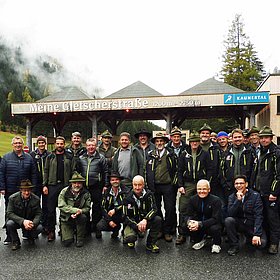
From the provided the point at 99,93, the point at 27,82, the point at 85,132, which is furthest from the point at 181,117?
the point at 99,93

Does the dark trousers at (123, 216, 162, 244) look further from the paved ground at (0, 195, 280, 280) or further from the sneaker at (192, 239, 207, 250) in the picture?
the sneaker at (192, 239, 207, 250)

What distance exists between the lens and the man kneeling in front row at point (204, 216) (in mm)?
4660

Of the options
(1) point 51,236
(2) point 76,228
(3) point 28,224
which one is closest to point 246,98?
(2) point 76,228

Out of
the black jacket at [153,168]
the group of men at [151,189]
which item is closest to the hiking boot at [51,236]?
the group of men at [151,189]

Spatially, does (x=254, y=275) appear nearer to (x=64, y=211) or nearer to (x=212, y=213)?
(x=212, y=213)

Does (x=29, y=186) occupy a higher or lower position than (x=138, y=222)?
higher

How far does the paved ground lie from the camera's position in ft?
12.7

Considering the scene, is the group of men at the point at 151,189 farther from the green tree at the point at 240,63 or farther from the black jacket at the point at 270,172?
the green tree at the point at 240,63

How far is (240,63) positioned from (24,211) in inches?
1378

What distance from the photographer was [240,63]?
3591 centimetres

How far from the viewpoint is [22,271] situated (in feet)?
13.2

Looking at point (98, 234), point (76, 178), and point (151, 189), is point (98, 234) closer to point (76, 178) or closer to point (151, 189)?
point (76, 178)

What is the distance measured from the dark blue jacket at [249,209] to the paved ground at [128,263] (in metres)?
0.45

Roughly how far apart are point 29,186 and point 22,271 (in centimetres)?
143
